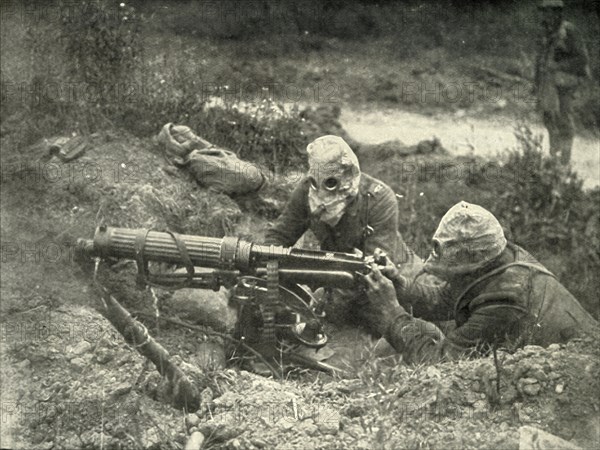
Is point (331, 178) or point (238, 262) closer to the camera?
point (238, 262)

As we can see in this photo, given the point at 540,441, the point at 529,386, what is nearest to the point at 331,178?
the point at 529,386

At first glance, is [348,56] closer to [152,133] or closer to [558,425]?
[152,133]

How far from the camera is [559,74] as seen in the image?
30.3 ft

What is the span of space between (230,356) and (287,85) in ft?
17.1

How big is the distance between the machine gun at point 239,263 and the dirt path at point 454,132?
416 centimetres

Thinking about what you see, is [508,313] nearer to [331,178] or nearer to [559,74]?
[331,178]

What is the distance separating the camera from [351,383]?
470cm

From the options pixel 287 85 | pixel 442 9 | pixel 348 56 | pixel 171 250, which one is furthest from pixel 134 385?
pixel 442 9

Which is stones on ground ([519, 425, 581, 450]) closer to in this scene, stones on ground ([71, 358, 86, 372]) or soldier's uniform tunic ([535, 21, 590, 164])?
stones on ground ([71, 358, 86, 372])

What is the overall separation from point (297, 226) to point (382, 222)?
0.70 m

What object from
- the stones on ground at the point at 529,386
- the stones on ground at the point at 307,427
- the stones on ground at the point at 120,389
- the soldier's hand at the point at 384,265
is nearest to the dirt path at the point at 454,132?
the soldier's hand at the point at 384,265

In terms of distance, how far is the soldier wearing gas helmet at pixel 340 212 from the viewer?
20.1ft

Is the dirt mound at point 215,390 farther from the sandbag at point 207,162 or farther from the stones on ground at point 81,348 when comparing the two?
the sandbag at point 207,162

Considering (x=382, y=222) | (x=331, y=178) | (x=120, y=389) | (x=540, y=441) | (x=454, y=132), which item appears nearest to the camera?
(x=540, y=441)
